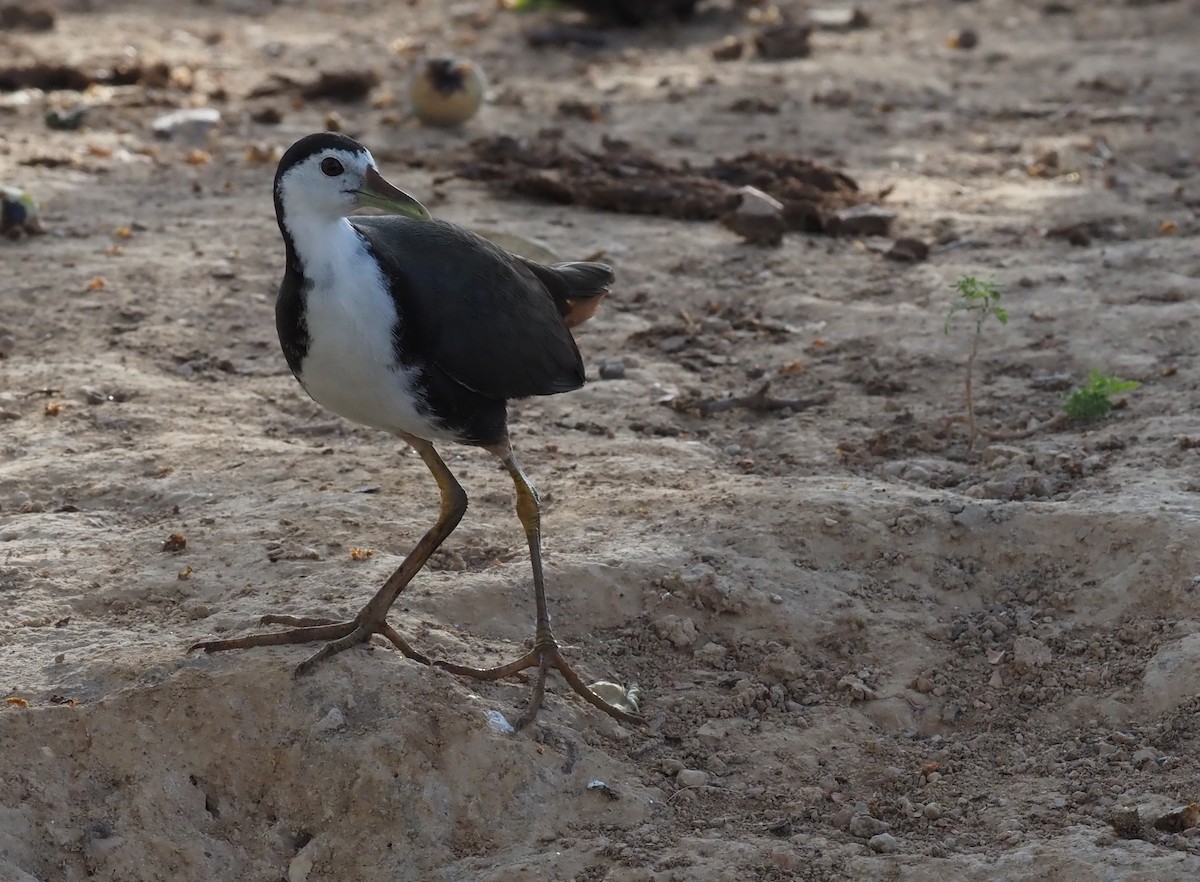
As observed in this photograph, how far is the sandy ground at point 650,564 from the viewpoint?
12.3ft

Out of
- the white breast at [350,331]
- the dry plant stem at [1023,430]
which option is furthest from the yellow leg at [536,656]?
the dry plant stem at [1023,430]

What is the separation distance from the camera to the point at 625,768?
3938 millimetres

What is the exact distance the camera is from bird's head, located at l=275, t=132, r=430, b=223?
3855 millimetres

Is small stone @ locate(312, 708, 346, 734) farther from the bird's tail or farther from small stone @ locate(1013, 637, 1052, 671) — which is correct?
small stone @ locate(1013, 637, 1052, 671)

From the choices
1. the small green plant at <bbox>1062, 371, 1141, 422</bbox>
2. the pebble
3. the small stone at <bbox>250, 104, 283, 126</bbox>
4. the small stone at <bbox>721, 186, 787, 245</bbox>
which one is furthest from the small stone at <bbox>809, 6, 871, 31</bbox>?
the pebble

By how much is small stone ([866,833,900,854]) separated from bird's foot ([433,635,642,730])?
72cm

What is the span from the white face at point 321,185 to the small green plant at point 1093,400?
2.75 m

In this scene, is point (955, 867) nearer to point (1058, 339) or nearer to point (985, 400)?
point (985, 400)

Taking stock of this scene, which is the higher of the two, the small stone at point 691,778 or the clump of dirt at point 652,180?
the clump of dirt at point 652,180

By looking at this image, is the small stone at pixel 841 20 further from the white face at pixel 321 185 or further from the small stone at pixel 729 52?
the white face at pixel 321 185

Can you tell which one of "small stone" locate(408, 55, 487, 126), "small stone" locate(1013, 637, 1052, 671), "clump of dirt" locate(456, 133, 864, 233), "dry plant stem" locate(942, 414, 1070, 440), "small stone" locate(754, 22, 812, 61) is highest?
"small stone" locate(754, 22, 812, 61)

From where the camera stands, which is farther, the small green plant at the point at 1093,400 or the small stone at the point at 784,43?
the small stone at the point at 784,43

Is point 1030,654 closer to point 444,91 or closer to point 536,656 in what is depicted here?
point 536,656

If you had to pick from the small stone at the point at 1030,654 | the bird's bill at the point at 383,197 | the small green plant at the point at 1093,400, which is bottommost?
the small stone at the point at 1030,654
